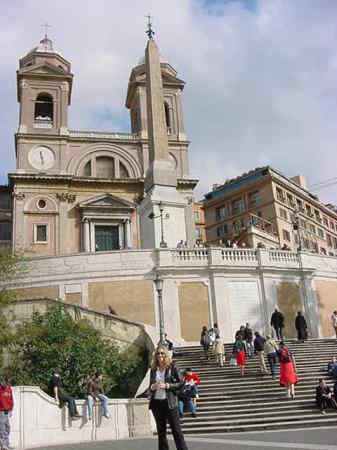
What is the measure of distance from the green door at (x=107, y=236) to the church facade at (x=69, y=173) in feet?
0.26

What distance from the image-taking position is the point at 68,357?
18875mm

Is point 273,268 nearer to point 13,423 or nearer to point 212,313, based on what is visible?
point 212,313

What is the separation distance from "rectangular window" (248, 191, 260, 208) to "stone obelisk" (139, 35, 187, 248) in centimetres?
3174

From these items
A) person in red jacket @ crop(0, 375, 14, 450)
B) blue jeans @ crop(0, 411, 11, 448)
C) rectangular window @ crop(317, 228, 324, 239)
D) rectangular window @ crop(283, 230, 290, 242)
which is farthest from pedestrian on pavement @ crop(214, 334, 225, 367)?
rectangular window @ crop(317, 228, 324, 239)

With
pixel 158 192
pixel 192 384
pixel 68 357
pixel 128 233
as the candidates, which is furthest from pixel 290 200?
pixel 192 384

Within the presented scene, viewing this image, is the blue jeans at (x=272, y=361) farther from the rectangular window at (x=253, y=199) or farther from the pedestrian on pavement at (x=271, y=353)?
the rectangular window at (x=253, y=199)

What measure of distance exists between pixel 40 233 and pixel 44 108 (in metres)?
13.0

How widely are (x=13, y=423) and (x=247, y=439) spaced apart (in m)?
5.56

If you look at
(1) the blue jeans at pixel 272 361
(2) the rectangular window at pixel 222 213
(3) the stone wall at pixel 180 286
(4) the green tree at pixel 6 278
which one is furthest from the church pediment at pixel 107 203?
(1) the blue jeans at pixel 272 361

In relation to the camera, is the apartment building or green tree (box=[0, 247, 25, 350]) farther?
the apartment building

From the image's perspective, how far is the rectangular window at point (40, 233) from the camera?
1714 inches

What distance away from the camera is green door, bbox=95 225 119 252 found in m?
44.9

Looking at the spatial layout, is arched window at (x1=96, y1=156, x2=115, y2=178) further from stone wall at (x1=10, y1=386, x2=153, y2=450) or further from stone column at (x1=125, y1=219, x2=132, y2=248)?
stone wall at (x1=10, y1=386, x2=153, y2=450)

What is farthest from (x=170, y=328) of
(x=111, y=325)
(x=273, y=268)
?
(x=273, y=268)
